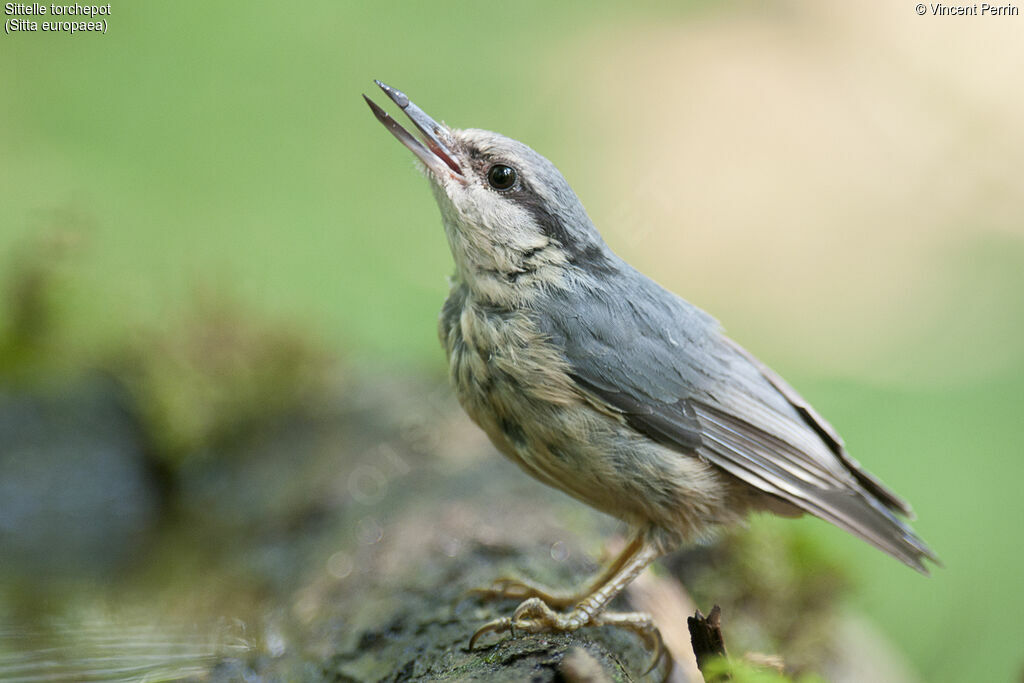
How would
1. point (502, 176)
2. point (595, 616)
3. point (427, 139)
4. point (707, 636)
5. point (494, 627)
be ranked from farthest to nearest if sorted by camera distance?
point (427, 139) < point (502, 176) < point (595, 616) < point (494, 627) < point (707, 636)

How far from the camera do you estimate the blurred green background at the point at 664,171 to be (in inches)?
270

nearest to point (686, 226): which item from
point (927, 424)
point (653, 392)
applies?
point (927, 424)

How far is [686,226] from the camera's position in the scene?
7742mm

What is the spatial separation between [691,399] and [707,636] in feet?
2.94

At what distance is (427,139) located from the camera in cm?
331

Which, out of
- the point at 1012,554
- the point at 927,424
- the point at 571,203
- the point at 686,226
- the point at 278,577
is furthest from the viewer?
the point at 686,226

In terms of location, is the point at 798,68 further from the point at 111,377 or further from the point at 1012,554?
the point at 111,377

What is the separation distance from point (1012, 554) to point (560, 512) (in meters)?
3.60
